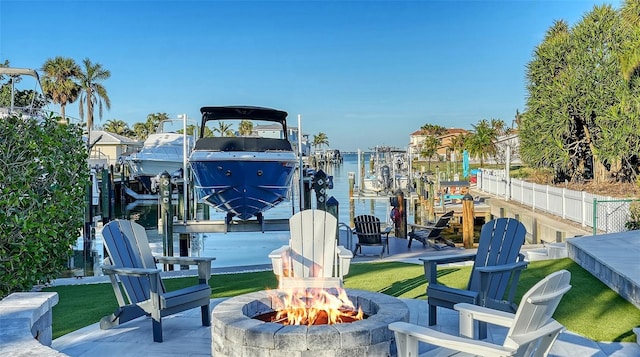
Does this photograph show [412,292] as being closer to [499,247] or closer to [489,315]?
[499,247]

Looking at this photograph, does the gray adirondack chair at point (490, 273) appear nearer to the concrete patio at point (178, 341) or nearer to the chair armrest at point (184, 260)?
the concrete patio at point (178, 341)

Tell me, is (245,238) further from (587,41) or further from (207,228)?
(587,41)

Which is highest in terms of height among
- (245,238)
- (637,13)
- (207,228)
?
(637,13)

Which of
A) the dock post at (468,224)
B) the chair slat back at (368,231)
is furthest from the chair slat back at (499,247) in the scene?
the dock post at (468,224)

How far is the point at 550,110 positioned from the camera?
972 inches

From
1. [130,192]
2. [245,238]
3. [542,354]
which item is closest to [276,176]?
[245,238]

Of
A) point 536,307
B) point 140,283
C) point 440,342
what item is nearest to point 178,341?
point 140,283

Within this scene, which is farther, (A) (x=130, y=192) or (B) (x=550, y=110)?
(A) (x=130, y=192)

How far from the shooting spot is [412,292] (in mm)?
7043

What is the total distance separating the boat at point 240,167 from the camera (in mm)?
12945

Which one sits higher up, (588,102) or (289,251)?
(588,102)

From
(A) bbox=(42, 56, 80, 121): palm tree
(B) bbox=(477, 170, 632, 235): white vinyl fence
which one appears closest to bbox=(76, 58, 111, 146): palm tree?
(A) bbox=(42, 56, 80, 121): palm tree

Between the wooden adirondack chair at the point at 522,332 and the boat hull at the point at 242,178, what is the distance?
9.89 m

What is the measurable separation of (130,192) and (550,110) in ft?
86.4
